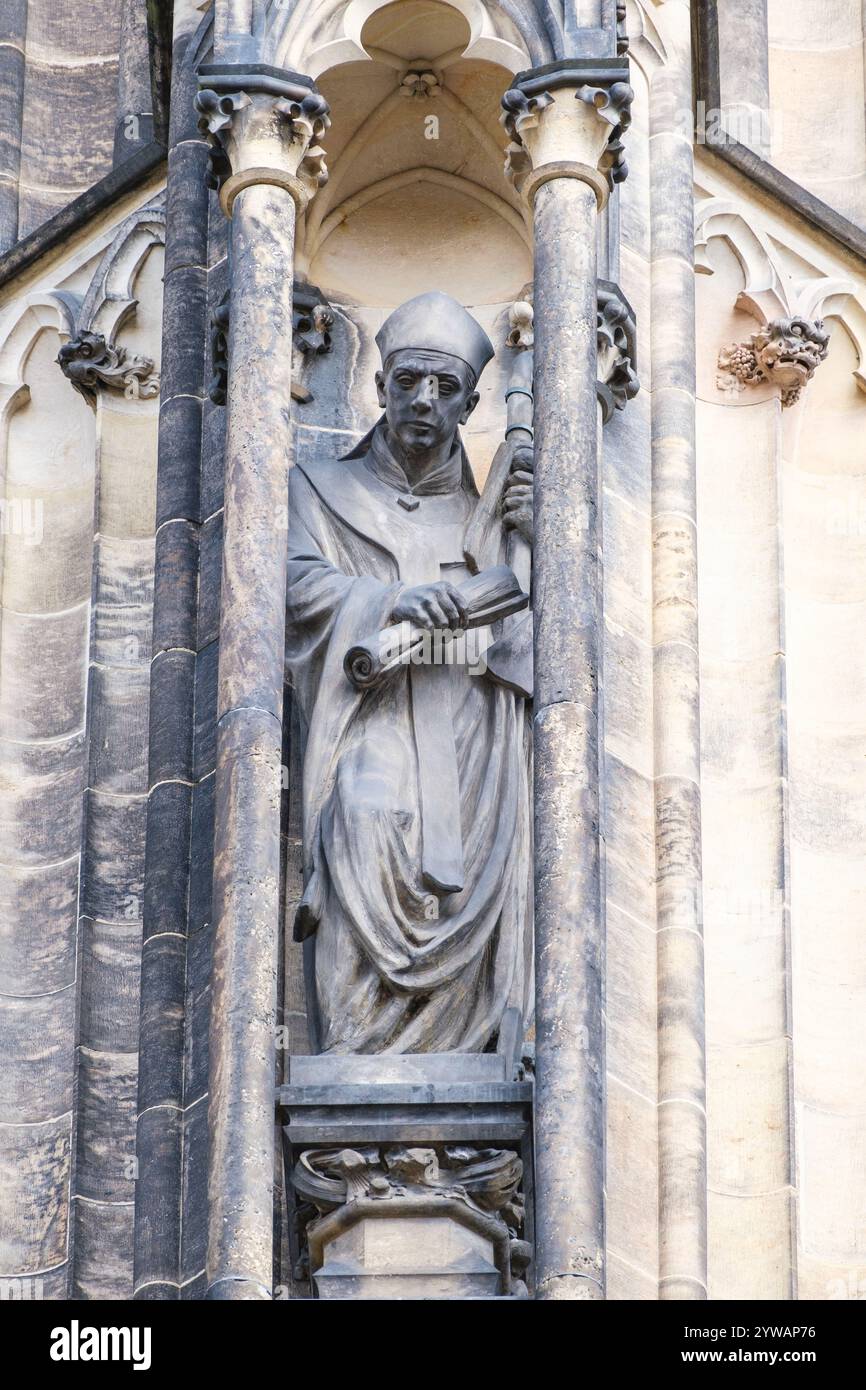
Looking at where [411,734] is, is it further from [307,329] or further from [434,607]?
[307,329]

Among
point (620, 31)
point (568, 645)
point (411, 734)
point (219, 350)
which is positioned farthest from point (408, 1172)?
point (620, 31)

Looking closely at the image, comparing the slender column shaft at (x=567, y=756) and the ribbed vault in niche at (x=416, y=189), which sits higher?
the ribbed vault in niche at (x=416, y=189)

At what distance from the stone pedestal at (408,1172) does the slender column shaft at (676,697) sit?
55cm

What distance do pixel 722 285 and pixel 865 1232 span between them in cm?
279

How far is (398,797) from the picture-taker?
14625 mm

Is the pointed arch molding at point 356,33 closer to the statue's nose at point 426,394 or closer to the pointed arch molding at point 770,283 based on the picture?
the statue's nose at point 426,394

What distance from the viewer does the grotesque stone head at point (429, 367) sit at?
49.5ft

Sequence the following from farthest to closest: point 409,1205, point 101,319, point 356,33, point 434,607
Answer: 1. point 101,319
2. point 356,33
3. point 434,607
4. point 409,1205

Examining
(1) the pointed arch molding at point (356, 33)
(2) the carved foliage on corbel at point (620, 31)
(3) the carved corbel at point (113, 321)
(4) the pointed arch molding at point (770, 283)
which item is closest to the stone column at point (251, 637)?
(1) the pointed arch molding at point (356, 33)

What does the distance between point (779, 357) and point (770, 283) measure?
25 cm

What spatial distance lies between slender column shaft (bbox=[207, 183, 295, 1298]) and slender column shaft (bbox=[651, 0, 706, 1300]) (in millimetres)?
1141
